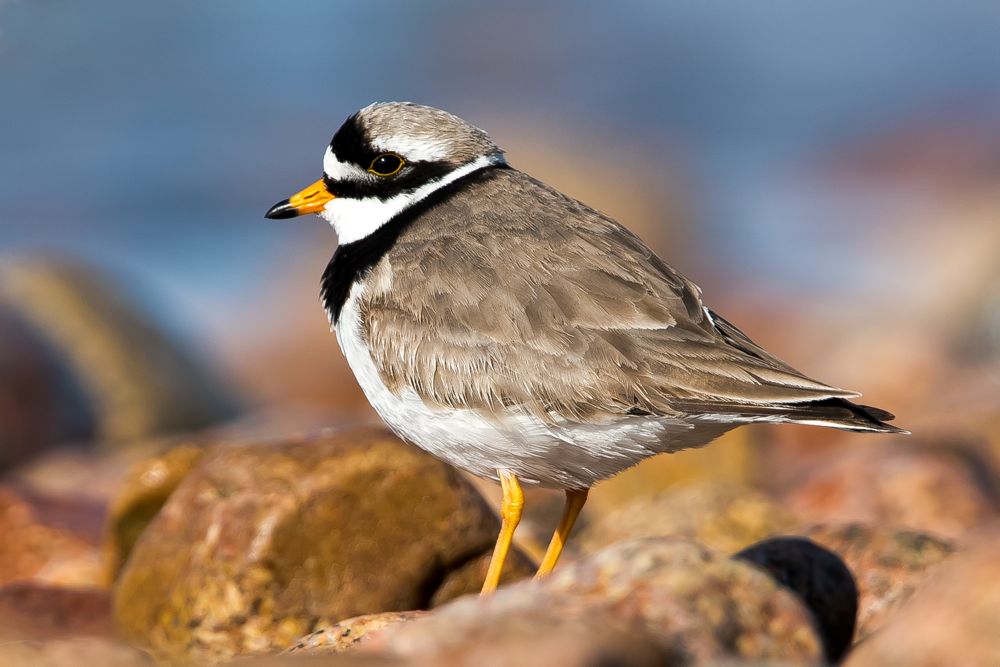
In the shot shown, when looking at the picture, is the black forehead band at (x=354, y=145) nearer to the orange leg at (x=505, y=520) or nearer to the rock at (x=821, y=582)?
the orange leg at (x=505, y=520)

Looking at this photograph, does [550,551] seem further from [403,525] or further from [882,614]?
[882,614]

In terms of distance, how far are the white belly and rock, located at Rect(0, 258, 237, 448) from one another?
5823 mm

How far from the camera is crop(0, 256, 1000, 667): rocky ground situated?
3713 mm

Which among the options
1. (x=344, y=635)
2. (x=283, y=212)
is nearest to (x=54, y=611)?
(x=344, y=635)

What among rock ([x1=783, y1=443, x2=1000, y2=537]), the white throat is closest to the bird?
A: the white throat

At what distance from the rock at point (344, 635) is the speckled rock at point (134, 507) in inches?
93.3

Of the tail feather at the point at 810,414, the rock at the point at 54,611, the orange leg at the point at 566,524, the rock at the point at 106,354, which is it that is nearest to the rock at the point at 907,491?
the orange leg at the point at 566,524

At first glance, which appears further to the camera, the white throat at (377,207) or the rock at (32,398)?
the rock at (32,398)

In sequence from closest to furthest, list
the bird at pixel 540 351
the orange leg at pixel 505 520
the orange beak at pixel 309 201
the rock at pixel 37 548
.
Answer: the bird at pixel 540 351
the orange leg at pixel 505 520
the orange beak at pixel 309 201
the rock at pixel 37 548

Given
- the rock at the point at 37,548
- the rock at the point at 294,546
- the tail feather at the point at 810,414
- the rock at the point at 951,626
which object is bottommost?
the rock at the point at 37,548

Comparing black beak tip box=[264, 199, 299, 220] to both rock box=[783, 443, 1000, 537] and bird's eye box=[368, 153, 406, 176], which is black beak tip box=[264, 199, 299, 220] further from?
rock box=[783, 443, 1000, 537]

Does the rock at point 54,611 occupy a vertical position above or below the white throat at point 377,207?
below

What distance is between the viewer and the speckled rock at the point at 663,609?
142 inches

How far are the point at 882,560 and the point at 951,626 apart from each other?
164 cm
